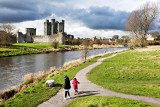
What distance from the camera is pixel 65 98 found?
34.4 ft

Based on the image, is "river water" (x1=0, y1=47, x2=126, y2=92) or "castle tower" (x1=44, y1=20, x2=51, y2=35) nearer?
"river water" (x1=0, y1=47, x2=126, y2=92)

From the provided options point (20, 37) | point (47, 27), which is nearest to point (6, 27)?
point (20, 37)

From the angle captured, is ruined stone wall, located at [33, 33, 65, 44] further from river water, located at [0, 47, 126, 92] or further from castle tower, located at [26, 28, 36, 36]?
river water, located at [0, 47, 126, 92]

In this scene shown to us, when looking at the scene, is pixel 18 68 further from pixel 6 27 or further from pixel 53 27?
pixel 53 27

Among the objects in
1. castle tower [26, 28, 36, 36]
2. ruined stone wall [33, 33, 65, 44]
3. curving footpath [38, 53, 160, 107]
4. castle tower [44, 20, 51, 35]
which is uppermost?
castle tower [44, 20, 51, 35]

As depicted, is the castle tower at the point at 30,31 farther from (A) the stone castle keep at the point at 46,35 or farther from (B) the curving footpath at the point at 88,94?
(B) the curving footpath at the point at 88,94

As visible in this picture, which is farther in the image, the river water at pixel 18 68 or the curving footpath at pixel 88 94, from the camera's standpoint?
the river water at pixel 18 68

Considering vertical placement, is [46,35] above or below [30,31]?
below

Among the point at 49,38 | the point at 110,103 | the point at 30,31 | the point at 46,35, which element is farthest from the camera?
the point at 30,31

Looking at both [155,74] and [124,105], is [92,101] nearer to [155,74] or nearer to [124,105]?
[124,105]

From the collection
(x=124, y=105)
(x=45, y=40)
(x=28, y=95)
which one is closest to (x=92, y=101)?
(x=124, y=105)

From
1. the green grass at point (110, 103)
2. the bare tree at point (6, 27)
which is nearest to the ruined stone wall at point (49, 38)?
the bare tree at point (6, 27)

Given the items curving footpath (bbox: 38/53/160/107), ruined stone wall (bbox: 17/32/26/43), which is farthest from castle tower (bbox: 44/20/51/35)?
curving footpath (bbox: 38/53/160/107)

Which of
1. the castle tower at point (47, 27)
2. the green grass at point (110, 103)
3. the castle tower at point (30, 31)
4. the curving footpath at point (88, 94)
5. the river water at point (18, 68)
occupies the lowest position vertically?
the river water at point (18, 68)
